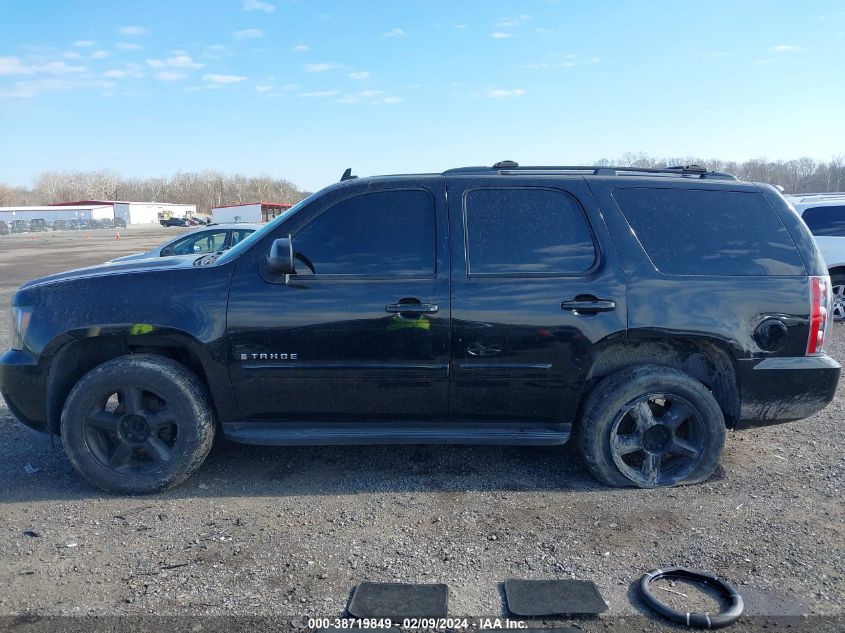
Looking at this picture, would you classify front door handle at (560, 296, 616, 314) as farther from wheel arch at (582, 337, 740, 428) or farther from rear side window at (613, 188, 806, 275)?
rear side window at (613, 188, 806, 275)

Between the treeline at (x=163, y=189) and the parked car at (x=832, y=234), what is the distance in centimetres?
13376

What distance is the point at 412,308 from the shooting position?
3.68 metres

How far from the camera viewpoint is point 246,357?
3.74 m

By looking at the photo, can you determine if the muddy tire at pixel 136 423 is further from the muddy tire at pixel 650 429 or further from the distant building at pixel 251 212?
the distant building at pixel 251 212

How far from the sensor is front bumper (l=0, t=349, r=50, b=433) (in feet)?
12.6

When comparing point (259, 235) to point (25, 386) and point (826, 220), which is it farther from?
point (826, 220)

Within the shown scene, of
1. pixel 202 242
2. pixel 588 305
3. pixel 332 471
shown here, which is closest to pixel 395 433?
pixel 332 471

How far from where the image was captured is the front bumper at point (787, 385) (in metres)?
3.78

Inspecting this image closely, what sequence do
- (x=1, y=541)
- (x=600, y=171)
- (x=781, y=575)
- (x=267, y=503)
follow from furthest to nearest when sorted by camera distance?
(x=600, y=171)
(x=267, y=503)
(x=1, y=541)
(x=781, y=575)

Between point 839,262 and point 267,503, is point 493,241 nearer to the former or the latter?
point 267,503

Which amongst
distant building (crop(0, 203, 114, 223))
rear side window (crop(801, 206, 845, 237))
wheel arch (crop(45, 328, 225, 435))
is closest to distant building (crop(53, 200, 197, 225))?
distant building (crop(0, 203, 114, 223))

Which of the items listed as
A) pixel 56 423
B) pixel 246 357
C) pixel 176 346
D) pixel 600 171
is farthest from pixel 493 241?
pixel 56 423

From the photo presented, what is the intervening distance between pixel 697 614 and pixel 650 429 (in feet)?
4.70

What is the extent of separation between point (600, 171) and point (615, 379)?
54.4 inches
